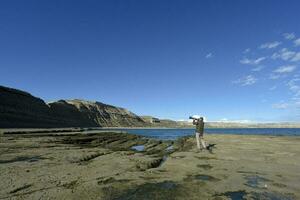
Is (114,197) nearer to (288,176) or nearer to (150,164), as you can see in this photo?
(150,164)

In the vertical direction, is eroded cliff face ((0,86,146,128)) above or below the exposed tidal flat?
above

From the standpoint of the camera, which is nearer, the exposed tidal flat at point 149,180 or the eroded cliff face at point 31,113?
the exposed tidal flat at point 149,180

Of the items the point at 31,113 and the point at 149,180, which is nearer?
the point at 149,180

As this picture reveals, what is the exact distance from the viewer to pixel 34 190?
9.25m

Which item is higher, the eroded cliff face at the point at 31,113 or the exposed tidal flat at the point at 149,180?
the eroded cliff face at the point at 31,113

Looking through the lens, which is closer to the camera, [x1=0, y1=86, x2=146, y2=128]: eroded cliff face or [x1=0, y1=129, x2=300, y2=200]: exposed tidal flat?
[x1=0, y1=129, x2=300, y2=200]: exposed tidal flat

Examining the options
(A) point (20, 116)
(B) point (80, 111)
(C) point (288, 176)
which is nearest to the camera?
(C) point (288, 176)

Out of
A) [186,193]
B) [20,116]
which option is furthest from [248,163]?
[20,116]

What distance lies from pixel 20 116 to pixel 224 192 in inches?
4106

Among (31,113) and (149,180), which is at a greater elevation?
(31,113)

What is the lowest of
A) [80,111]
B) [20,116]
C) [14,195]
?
[14,195]

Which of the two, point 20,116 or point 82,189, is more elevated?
point 20,116

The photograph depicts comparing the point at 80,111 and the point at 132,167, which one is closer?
the point at 132,167

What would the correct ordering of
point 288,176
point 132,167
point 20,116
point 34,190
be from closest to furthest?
point 34,190 → point 288,176 → point 132,167 → point 20,116
